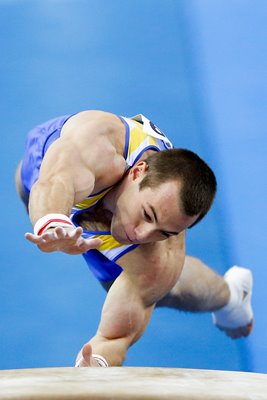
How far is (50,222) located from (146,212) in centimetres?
39

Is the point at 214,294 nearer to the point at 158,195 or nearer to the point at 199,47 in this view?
the point at 158,195

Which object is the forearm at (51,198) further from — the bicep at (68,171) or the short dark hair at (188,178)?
the short dark hair at (188,178)

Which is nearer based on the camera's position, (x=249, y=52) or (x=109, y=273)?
(x=109, y=273)

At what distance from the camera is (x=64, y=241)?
1.82m

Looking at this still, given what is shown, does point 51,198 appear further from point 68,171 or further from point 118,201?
point 118,201

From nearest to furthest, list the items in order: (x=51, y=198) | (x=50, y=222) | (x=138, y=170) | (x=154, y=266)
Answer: (x=50, y=222), (x=51, y=198), (x=138, y=170), (x=154, y=266)

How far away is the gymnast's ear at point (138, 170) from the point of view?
237 centimetres

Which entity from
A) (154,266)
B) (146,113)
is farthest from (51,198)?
(146,113)

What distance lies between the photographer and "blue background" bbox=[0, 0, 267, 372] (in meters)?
2.96

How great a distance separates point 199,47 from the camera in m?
3.99

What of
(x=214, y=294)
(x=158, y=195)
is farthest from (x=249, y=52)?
(x=158, y=195)

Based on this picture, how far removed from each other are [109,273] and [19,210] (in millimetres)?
646

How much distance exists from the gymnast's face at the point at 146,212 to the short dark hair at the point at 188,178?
2 centimetres

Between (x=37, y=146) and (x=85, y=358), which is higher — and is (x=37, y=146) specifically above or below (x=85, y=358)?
above
